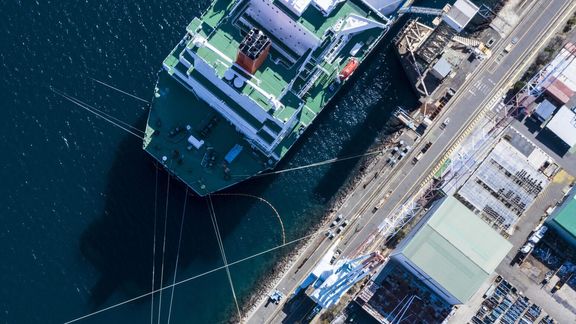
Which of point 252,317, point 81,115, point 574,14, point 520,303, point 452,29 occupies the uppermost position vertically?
point 574,14

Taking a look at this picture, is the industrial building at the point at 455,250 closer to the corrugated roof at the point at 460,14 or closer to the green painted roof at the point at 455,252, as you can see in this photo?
the green painted roof at the point at 455,252

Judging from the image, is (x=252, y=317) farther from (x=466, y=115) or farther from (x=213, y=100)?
(x=466, y=115)

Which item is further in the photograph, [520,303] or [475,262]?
[520,303]

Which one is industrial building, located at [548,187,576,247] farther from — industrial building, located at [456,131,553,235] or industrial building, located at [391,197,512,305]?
industrial building, located at [391,197,512,305]

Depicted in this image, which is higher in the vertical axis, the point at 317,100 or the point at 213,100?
the point at 317,100

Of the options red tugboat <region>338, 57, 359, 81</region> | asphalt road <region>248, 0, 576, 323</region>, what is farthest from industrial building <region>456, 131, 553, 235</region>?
red tugboat <region>338, 57, 359, 81</region>

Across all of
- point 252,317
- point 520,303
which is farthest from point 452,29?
point 252,317

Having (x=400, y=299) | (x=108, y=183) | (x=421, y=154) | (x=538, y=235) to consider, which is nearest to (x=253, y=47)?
(x=108, y=183)
